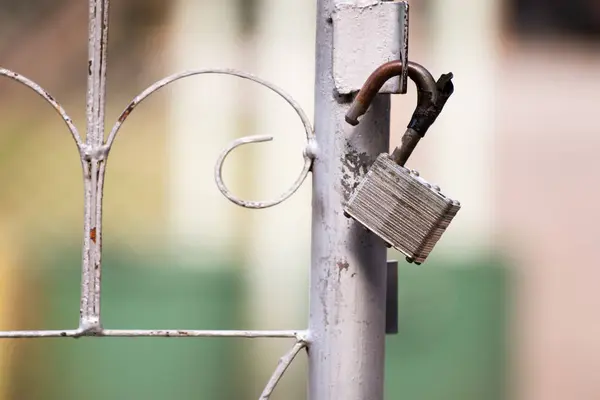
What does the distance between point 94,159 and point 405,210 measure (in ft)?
0.98

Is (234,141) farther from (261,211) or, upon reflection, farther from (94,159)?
(261,211)

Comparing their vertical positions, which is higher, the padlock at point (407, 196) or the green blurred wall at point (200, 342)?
the padlock at point (407, 196)

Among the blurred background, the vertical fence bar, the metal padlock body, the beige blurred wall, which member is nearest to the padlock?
the metal padlock body

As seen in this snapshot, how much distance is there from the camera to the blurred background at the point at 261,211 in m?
1.98

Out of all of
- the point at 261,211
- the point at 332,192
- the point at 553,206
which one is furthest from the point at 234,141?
the point at 553,206

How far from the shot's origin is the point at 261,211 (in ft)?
6.69

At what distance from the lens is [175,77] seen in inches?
30.4

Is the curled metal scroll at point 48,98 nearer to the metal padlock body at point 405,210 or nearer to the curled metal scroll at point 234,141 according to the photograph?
the curled metal scroll at point 234,141

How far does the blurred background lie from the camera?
198cm

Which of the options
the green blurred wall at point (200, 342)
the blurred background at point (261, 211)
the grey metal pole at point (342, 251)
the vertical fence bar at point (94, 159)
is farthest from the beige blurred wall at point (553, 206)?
the vertical fence bar at point (94, 159)

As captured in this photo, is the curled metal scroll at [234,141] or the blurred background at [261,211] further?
the blurred background at [261,211]

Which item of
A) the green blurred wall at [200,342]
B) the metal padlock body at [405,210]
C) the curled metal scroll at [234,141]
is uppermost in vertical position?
the curled metal scroll at [234,141]

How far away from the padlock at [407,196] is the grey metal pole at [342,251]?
6 centimetres

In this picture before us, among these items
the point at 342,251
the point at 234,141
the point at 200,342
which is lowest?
the point at 200,342
